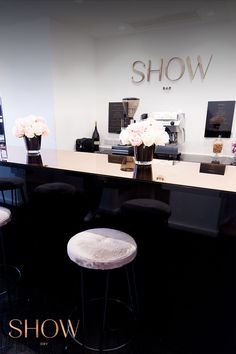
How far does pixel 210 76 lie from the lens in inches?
133

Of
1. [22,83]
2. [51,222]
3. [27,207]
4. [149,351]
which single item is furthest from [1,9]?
[149,351]

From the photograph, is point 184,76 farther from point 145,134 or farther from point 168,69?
point 145,134

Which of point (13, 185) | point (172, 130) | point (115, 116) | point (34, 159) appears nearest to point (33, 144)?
point (34, 159)

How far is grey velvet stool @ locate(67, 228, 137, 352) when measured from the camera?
126 cm

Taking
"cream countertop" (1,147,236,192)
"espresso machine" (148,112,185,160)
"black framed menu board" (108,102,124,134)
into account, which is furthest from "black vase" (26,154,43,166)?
"black framed menu board" (108,102,124,134)

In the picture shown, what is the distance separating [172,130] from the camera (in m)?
3.59

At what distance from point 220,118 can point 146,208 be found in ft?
8.05

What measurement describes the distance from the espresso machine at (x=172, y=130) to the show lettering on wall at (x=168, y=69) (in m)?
0.58

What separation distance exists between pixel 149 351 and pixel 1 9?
382 cm

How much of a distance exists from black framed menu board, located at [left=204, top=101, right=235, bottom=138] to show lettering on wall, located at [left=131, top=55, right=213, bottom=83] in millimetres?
454

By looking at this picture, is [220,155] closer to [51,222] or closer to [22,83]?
[51,222]

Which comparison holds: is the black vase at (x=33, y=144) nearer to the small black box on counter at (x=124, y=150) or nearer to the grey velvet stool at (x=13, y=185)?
the grey velvet stool at (x=13, y=185)

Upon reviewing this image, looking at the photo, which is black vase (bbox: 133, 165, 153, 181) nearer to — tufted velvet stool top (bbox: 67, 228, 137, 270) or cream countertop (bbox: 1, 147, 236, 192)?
cream countertop (bbox: 1, 147, 236, 192)

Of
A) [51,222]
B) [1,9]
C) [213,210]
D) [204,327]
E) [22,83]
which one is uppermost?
[1,9]
